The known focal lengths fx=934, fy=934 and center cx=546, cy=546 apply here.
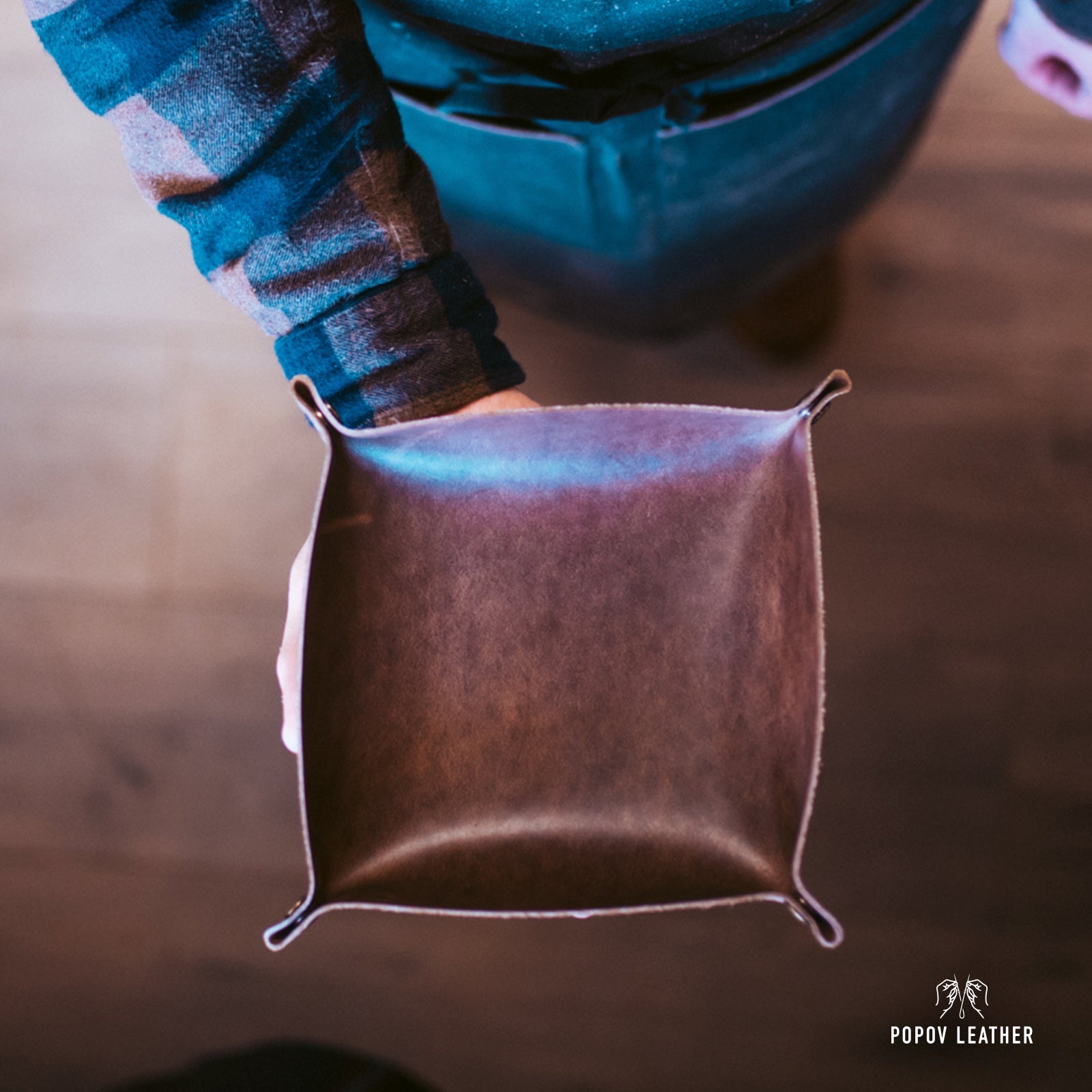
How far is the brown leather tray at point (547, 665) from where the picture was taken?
423 mm

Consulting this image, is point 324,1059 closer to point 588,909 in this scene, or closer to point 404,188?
point 588,909

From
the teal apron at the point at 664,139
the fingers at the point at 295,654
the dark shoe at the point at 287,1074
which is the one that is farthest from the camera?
the dark shoe at the point at 287,1074

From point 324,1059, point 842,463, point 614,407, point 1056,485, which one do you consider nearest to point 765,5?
point 614,407

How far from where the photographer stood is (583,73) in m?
0.53

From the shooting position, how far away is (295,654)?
465 millimetres

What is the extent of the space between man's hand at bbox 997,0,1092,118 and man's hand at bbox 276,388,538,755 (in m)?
0.38

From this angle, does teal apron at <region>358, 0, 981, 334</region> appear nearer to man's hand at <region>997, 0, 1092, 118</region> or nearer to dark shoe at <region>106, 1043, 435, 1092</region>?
man's hand at <region>997, 0, 1092, 118</region>

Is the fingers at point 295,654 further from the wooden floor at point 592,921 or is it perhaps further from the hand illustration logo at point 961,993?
the hand illustration logo at point 961,993

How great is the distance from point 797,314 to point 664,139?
0.54 m

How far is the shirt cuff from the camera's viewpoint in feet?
1.56

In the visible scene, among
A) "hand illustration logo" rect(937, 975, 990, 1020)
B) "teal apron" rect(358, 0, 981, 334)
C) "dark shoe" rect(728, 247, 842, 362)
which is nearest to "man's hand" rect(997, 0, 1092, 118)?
"teal apron" rect(358, 0, 981, 334)

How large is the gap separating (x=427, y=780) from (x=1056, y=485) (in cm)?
91

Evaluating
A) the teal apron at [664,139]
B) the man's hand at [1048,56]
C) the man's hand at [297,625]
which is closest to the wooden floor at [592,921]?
the teal apron at [664,139]

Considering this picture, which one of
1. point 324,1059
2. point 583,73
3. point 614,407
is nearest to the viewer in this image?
point 614,407
